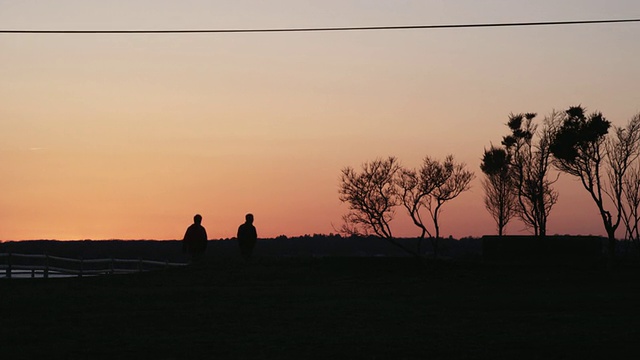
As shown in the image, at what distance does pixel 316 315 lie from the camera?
24.7 metres

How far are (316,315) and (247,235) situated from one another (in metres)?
16.0

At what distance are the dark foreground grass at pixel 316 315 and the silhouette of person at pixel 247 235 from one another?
2.54ft

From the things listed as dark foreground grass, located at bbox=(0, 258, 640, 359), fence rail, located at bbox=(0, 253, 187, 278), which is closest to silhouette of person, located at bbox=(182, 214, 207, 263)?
dark foreground grass, located at bbox=(0, 258, 640, 359)

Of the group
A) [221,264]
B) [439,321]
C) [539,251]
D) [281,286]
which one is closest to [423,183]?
[539,251]

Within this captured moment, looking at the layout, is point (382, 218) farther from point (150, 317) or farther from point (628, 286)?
point (150, 317)

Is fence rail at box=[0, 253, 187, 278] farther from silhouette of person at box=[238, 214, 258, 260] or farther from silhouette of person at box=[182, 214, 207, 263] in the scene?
silhouette of person at box=[182, 214, 207, 263]

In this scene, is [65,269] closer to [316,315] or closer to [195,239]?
[195,239]

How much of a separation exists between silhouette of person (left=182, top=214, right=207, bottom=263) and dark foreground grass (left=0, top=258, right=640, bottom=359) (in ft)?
2.15

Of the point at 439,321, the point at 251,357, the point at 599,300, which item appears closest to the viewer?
the point at 251,357

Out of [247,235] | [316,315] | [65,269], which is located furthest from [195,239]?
[65,269]

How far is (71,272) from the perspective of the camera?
53.8m

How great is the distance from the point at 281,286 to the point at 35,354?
677 inches

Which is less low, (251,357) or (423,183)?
(423,183)

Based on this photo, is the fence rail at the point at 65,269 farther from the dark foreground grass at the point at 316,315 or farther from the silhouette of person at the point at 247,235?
the dark foreground grass at the point at 316,315
